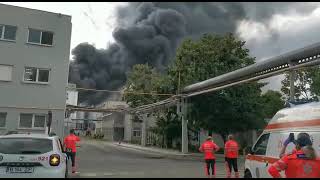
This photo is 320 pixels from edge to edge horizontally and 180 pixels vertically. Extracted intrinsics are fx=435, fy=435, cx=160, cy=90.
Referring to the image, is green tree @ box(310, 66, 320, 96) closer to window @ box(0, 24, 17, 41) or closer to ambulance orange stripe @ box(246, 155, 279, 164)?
window @ box(0, 24, 17, 41)

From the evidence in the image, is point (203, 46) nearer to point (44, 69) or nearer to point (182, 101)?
point (182, 101)

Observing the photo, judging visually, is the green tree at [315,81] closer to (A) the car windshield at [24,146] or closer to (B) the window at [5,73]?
(B) the window at [5,73]

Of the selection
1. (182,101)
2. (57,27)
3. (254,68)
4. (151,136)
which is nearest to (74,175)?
(254,68)

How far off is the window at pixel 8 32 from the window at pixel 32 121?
4.85 metres

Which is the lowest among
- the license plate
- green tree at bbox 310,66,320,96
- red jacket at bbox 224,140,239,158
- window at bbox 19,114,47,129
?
the license plate

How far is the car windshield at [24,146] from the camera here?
969 cm

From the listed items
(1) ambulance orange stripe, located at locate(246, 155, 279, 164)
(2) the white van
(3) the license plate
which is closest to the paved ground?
(1) ambulance orange stripe, located at locate(246, 155, 279, 164)

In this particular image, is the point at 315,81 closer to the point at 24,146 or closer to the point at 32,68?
the point at 32,68

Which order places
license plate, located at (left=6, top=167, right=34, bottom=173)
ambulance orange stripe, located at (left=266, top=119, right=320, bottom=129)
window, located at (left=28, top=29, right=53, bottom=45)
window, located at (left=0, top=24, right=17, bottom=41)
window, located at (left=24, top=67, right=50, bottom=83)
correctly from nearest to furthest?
1. ambulance orange stripe, located at (left=266, top=119, right=320, bottom=129)
2. license plate, located at (left=6, top=167, right=34, bottom=173)
3. window, located at (left=0, top=24, right=17, bottom=41)
4. window, located at (left=24, top=67, right=50, bottom=83)
5. window, located at (left=28, top=29, right=53, bottom=45)

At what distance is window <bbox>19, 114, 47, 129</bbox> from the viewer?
2622 cm

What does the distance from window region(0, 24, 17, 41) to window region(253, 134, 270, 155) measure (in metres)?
19.9

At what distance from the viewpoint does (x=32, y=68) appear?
26.9 metres

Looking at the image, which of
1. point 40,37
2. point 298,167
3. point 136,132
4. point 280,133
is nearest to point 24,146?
point 280,133

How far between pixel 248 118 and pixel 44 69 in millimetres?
15438
